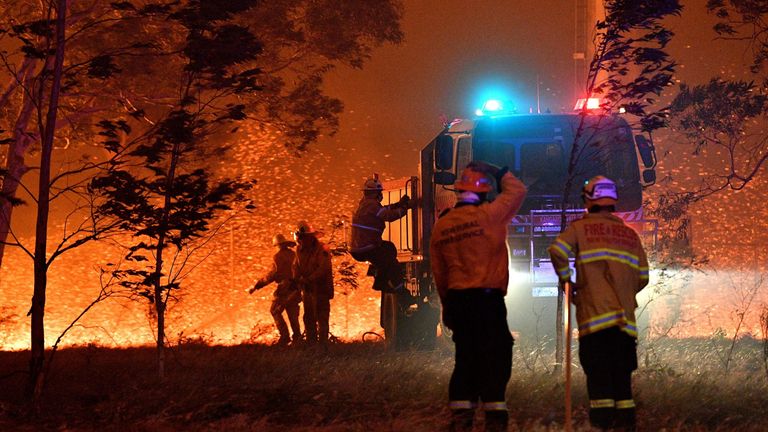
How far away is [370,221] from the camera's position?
15.1 metres

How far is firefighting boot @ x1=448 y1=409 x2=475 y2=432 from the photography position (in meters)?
7.45

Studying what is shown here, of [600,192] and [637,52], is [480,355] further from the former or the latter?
[637,52]

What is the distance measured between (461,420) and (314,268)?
340 inches

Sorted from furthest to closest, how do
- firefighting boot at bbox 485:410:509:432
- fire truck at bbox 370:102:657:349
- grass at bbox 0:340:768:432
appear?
fire truck at bbox 370:102:657:349 < grass at bbox 0:340:768:432 < firefighting boot at bbox 485:410:509:432

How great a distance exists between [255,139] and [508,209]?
23091 millimetres

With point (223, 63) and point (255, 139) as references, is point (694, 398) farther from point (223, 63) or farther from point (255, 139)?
point (255, 139)

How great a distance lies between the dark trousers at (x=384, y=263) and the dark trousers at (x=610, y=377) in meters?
7.82

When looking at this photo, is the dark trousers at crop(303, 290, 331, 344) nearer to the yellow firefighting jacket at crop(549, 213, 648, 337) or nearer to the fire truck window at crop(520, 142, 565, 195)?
the fire truck window at crop(520, 142, 565, 195)

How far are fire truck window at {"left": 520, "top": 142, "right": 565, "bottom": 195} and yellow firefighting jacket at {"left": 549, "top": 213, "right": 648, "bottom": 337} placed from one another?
5391mm

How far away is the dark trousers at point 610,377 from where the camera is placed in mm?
7629

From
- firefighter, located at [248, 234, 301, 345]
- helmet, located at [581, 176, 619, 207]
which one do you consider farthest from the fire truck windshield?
helmet, located at [581, 176, 619, 207]

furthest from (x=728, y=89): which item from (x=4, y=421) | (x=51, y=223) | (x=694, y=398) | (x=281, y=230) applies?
(x=51, y=223)

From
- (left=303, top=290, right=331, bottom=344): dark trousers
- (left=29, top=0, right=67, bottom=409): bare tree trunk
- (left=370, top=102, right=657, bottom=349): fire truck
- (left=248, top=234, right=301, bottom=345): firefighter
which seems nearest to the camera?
(left=29, top=0, right=67, bottom=409): bare tree trunk

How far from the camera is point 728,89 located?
54.6 ft
